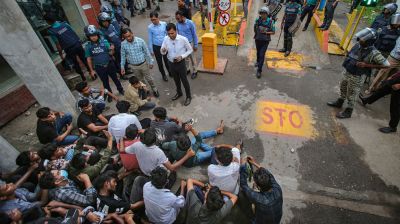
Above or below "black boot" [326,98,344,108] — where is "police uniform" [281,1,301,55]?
above

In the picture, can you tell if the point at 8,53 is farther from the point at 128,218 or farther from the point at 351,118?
the point at 351,118

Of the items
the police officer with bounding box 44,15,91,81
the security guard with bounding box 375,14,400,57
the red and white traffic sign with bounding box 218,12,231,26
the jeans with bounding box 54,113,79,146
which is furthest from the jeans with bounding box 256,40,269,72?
the jeans with bounding box 54,113,79,146

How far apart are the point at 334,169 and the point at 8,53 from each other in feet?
20.8

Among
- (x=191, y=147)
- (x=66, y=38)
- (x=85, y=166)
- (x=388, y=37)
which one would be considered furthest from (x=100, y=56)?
(x=388, y=37)

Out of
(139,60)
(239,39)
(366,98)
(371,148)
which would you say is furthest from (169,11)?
(371,148)

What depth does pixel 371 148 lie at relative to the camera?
4.45 metres

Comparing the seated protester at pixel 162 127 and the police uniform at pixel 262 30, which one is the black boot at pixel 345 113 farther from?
the seated protester at pixel 162 127

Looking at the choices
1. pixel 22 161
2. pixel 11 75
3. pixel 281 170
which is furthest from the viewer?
pixel 11 75

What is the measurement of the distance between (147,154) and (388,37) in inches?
249

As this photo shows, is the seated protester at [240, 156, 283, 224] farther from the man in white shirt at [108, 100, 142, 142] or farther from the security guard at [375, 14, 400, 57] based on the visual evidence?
the security guard at [375, 14, 400, 57]

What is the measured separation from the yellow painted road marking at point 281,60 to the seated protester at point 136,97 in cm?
375

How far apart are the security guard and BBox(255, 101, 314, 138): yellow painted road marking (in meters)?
2.51

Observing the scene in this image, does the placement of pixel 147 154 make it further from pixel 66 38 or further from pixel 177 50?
pixel 66 38

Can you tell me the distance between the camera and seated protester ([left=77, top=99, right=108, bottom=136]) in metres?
4.21
